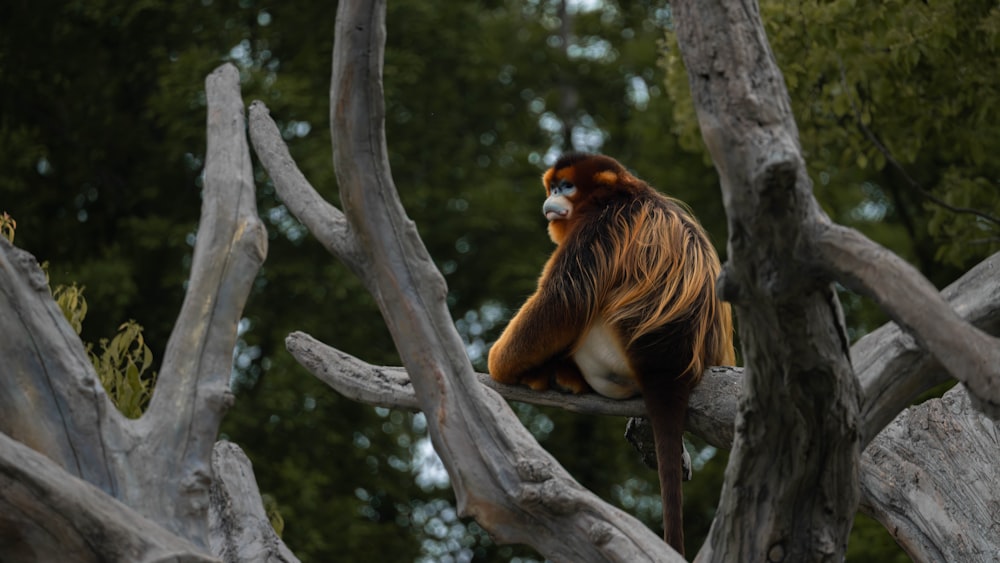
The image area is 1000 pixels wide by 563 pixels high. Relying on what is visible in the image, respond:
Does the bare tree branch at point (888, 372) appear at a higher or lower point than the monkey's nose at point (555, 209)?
higher

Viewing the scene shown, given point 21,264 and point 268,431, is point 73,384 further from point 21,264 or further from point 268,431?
point 268,431

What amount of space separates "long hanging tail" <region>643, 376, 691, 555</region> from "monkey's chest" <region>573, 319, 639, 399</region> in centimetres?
16

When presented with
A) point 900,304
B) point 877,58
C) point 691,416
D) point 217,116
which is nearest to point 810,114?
point 877,58

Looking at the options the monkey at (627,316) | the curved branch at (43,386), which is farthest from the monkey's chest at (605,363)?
the curved branch at (43,386)

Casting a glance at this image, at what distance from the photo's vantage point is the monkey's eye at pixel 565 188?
564 cm

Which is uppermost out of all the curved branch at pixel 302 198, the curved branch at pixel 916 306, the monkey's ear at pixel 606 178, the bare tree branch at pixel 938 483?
the curved branch at pixel 916 306

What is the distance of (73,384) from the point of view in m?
3.49

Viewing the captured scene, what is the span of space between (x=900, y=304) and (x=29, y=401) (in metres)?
2.20

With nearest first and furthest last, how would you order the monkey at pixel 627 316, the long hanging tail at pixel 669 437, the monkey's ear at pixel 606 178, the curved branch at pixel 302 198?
the curved branch at pixel 302 198 → the long hanging tail at pixel 669 437 → the monkey at pixel 627 316 → the monkey's ear at pixel 606 178

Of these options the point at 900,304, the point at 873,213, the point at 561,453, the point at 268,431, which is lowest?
the point at 561,453

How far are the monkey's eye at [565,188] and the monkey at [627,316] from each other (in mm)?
191

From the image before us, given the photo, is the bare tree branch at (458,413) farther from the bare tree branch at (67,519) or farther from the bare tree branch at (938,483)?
the bare tree branch at (938,483)

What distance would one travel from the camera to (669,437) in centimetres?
470

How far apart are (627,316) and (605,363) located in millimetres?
204
